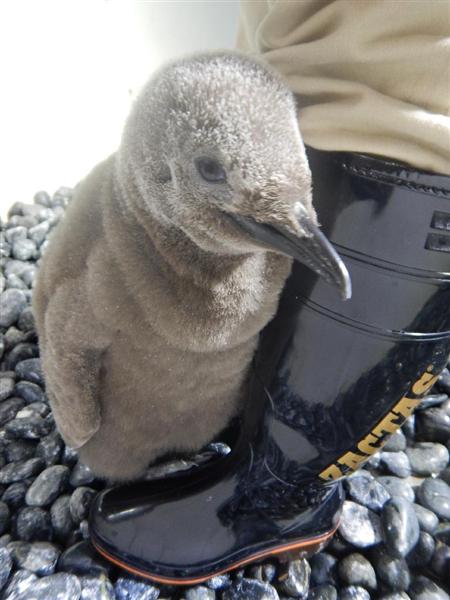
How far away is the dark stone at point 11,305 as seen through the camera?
105cm

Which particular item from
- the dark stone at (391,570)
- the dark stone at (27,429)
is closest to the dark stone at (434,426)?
the dark stone at (391,570)

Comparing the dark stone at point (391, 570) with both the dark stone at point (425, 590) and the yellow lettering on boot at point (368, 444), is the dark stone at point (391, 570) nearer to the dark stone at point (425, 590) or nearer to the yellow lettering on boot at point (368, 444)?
the dark stone at point (425, 590)

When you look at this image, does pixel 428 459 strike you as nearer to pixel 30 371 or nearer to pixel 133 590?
pixel 133 590

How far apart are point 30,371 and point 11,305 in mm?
189

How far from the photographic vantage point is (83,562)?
665 mm

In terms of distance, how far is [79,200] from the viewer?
0.62 m

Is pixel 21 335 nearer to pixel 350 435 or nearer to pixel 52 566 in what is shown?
pixel 52 566

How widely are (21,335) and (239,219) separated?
2.33 feet

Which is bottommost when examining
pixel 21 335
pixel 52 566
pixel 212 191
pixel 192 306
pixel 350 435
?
pixel 52 566

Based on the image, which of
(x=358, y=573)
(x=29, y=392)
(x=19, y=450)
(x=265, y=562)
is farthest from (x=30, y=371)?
(x=358, y=573)

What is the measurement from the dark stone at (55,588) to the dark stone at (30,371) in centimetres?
37

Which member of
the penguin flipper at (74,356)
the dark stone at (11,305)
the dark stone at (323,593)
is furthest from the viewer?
the dark stone at (11,305)

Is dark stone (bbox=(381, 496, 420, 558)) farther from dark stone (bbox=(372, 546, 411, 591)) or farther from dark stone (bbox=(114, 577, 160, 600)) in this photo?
dark stone (bbox=(114, 577, 160, 600))

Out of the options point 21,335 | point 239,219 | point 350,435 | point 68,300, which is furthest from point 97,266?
point 21,335
